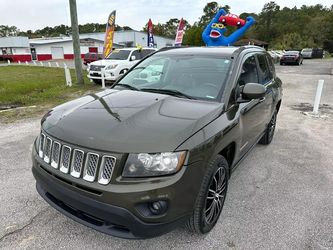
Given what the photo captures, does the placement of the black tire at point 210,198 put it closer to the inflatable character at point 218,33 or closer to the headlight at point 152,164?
the headlight at point 152,164

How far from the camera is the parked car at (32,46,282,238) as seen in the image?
81.5 inches

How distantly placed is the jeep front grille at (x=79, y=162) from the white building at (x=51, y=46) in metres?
42.0

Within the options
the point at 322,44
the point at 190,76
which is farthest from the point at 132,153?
the point at 322,44

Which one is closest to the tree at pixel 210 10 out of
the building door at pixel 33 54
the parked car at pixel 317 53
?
the parked car at pixel 317 53

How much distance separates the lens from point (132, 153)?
2.07 meters

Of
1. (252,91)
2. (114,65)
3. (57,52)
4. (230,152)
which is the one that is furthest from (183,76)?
(57,52)

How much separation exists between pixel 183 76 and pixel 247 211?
1.77m

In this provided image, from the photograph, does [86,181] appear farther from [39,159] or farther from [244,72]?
[244,72]

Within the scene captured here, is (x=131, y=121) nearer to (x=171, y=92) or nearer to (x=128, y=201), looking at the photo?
(x=128, y=201)

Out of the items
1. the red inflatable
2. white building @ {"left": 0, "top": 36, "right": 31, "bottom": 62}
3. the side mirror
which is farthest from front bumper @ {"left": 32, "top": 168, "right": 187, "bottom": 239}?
white building @ {"left": 0, "top": 36, "right": 31, "bottom": 62}

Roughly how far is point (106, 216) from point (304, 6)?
131 m

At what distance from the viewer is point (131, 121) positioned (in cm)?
239

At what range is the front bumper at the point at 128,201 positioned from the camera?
203 cm

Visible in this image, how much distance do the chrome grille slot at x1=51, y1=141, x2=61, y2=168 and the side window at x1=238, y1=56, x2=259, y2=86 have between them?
83.1 inches
